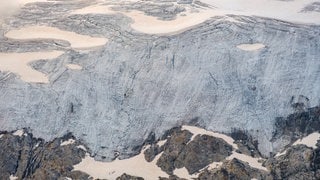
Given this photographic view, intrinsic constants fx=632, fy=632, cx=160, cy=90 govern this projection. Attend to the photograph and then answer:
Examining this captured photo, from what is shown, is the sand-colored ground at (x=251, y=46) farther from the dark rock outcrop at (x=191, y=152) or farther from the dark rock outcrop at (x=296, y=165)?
the dark rock outcrop at (x=296, y=165)

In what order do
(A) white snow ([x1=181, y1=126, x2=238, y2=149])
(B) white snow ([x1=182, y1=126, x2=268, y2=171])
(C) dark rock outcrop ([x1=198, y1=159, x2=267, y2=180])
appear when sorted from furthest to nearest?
1. (A) white snow ([x1=181, y1=126, x2=238, y2=149])
2. (B) white snow ([x1=182, y1=126, x2=268, y2=171])
3. (C) dark rock outcrop ([x1=198, y1=159, x2=267, y2=180])

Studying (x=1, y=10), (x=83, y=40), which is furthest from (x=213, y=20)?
(x=1, y=10)

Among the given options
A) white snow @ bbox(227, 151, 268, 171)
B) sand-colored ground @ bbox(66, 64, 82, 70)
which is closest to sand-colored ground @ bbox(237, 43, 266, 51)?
white snow @ bbox(227, 151, 268, 171)

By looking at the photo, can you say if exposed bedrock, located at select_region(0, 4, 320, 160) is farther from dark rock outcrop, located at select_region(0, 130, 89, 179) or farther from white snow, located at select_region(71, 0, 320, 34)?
white snow, located at select_region(71, 0, 320, 34)

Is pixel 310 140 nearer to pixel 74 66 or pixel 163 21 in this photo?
pixel 163 21

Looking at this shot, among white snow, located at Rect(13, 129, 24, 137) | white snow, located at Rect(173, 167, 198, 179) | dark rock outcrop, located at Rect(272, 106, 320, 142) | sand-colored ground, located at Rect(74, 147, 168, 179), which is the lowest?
sand-colored ground, located at Rect(74, 147, 168, 179)

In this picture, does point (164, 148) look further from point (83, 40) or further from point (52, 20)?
point (52, 20)

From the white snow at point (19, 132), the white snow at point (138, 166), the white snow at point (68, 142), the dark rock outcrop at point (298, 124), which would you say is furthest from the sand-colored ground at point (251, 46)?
the white snow at point (19, 132)
